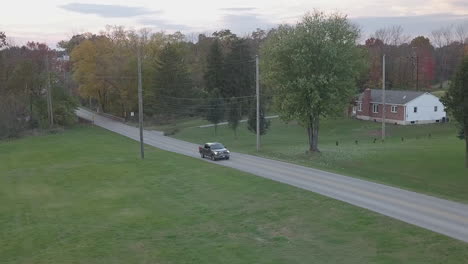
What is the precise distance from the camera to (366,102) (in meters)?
75.9

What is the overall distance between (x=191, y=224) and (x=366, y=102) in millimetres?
59717

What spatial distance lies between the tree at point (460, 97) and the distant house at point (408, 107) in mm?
34843

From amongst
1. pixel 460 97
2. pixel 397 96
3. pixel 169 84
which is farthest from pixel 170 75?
pixel 460 97

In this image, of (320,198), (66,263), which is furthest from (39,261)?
(320,198)

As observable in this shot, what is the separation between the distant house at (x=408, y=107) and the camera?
68.7 meters

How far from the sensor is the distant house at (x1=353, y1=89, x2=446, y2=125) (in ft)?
225

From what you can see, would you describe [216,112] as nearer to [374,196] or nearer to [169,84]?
[169,84]

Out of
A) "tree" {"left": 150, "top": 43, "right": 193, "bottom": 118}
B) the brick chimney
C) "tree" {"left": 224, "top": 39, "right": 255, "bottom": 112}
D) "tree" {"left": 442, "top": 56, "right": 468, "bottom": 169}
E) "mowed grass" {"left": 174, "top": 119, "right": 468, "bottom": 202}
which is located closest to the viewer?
"mowed grass" {"left": 174, "top": 119, "right": 468, "bottom": 202}

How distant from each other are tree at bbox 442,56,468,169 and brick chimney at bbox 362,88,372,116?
1622 inches

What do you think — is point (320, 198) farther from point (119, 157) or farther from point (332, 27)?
point (119, 157)

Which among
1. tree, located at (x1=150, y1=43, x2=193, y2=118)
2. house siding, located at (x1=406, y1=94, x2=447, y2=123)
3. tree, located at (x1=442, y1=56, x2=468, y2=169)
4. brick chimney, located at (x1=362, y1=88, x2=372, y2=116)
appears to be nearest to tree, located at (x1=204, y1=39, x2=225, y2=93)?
tree, located at (x1=150, y1=43, x2=193, y2=118)

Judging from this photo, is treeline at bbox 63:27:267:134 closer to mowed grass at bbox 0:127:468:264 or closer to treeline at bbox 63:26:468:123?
treeline at bbox 63:26:468:123

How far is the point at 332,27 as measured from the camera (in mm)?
42875

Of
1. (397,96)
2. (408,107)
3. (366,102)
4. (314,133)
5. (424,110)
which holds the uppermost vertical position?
(397,96)
